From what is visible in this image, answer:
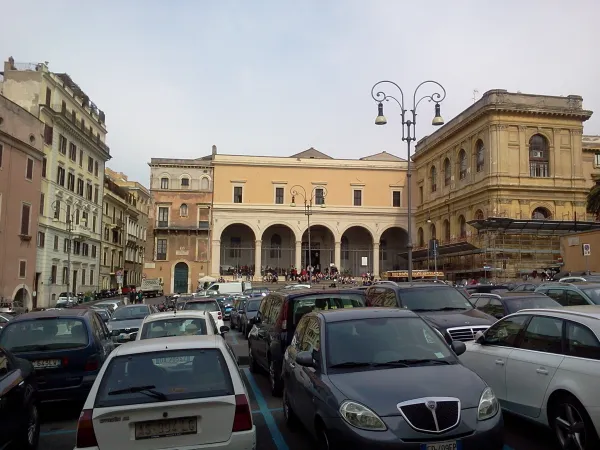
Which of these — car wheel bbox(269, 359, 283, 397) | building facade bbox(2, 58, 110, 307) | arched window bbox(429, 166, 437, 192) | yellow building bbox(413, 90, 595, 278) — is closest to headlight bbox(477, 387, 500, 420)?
car wheel bbox(269, 359, 283, 397)

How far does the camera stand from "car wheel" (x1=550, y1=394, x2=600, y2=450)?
499 centimetres

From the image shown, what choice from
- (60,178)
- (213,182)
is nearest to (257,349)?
(60,178)

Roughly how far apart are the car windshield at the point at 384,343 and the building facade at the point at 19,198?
113 ft

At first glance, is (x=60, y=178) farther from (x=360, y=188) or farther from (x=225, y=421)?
(x=225, y=421)

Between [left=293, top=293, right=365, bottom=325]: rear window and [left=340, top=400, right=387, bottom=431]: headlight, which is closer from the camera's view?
[left=340, top=400, right=387, bottom=431]: headlight

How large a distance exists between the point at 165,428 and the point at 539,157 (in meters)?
48.3

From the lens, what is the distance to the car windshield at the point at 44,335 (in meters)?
7.84

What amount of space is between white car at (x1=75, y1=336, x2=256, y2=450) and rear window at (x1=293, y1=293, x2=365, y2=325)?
422cm

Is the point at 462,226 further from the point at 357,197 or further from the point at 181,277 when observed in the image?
the point at 181,277

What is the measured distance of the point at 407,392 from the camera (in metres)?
4.64

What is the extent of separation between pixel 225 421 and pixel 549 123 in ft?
159

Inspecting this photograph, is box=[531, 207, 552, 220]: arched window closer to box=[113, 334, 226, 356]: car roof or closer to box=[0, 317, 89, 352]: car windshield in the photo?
box=[0, 317, 89, 352]: car windshield

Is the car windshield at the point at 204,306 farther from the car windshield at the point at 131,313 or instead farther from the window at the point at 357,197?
the window at the point at 357,197

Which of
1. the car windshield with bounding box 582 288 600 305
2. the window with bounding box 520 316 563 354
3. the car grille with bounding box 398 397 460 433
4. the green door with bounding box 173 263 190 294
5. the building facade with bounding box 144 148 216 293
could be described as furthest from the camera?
the building facade with bounding box 144 148 216 293
